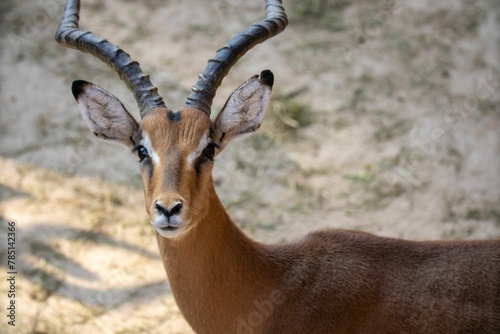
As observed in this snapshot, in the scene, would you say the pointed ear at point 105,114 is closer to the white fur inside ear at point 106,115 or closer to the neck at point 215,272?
the white fur inside ear at point 106,115

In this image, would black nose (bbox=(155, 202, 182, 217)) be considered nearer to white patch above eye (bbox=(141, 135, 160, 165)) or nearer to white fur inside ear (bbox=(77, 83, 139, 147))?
white patch above eye (bbox=(141, 135, 160, 165))

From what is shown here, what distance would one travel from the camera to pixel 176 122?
16.1ft

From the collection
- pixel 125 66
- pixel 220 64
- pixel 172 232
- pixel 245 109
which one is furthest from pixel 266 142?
pixel 172 232

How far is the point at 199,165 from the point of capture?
484 centimetres

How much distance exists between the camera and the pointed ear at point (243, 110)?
5.17m

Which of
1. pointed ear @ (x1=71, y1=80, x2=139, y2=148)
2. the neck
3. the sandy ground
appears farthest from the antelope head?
the sandy ground

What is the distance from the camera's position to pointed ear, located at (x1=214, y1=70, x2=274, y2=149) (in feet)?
17.0

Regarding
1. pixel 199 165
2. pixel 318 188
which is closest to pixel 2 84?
pixel 318 188

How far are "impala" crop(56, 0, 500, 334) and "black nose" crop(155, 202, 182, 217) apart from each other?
0.40m

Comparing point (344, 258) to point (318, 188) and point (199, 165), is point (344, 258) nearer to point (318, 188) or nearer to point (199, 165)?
point (199, 165)

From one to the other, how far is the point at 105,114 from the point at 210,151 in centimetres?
92

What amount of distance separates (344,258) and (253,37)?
187 centimetres

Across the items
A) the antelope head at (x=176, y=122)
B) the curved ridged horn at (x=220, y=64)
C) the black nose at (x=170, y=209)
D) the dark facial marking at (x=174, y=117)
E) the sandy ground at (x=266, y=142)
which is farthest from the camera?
the sandy ground at (x=266, y=142)

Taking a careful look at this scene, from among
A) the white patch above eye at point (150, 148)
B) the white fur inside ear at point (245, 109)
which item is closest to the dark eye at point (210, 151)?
the white fur inside ear at point (245, 109)
